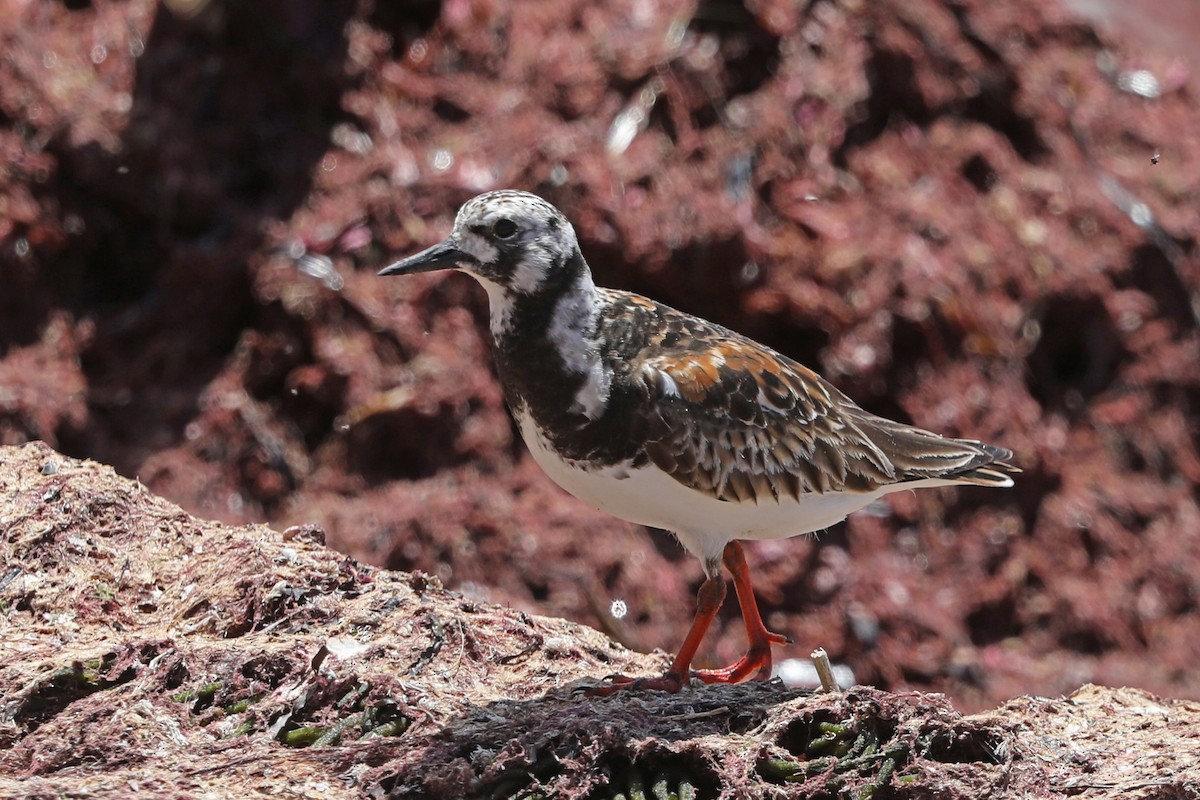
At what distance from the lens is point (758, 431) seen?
19.1ft

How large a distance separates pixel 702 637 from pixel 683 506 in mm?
562

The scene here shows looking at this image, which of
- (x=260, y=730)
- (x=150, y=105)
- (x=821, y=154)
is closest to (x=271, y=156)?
(x=150, y=105)

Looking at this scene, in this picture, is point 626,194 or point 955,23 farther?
point 955,23

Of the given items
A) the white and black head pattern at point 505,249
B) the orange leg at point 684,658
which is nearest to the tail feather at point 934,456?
the orange leg at point 684,658

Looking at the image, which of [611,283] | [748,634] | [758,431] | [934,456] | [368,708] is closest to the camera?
[368,708]

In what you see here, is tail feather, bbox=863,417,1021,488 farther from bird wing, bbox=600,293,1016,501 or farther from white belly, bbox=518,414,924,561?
white belly, bbox=518,414,924,561

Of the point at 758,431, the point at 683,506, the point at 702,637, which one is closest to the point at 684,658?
the point at 702,637

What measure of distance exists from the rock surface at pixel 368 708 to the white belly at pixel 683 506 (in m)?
0.65

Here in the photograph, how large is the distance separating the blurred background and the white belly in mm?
3225

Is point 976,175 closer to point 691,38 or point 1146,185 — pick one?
point 1146,185

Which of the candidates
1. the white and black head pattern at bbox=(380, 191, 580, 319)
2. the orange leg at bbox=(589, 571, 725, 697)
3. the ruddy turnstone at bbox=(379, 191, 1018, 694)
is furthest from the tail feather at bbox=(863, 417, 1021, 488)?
Answer: the white and black head pattern at bbox=(380, 191, 580, 319)

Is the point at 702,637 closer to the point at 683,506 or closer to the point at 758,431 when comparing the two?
the point at 683,506

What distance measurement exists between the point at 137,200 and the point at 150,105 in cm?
71

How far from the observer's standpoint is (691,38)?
11.0 metres
